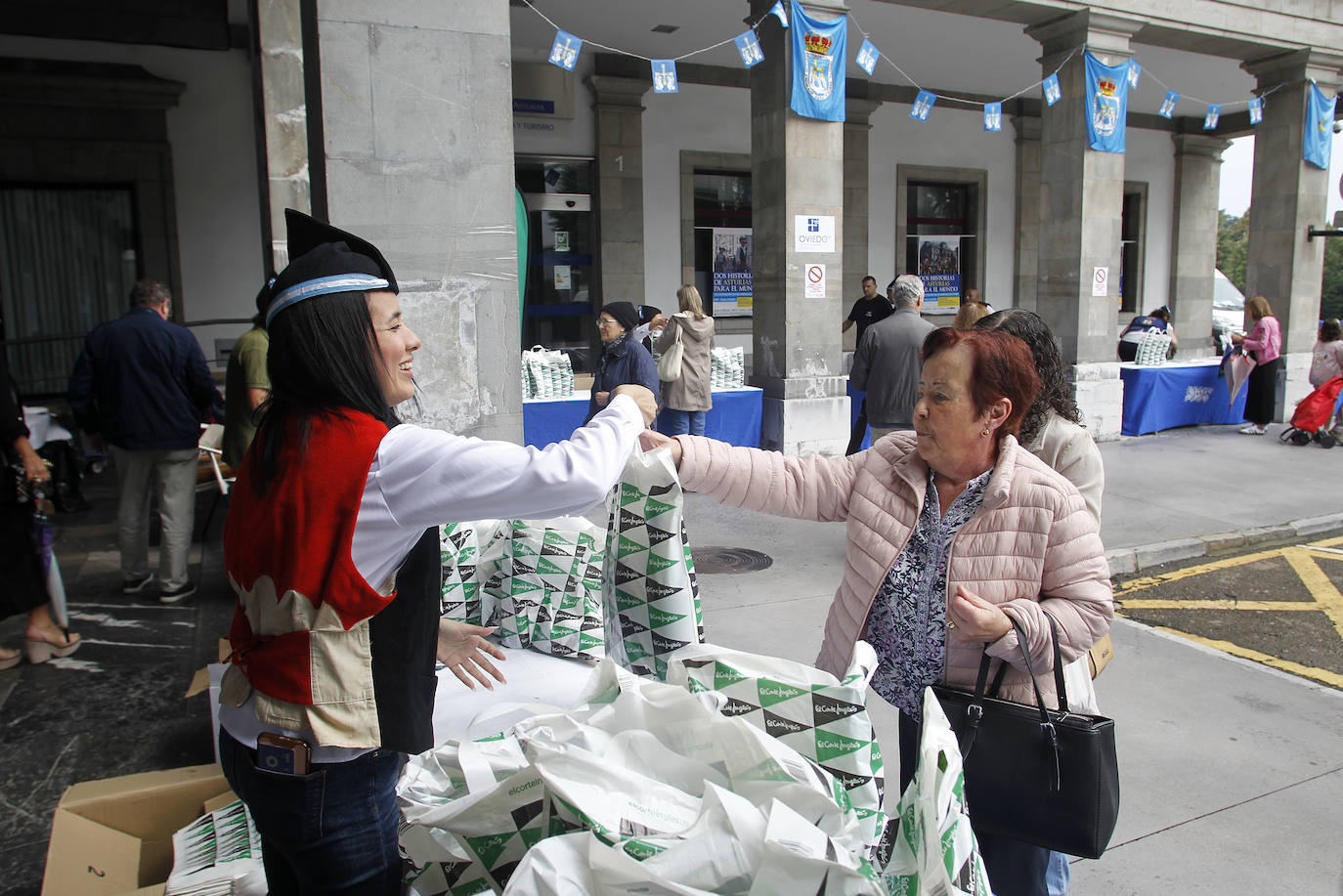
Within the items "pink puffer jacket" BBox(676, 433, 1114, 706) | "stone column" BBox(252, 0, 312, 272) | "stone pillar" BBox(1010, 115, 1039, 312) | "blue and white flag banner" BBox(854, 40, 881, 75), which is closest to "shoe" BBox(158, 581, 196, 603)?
"stone column" BBox(252, 0, 312, 272)

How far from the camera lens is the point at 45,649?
502cm

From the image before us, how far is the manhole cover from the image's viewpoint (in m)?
6.59

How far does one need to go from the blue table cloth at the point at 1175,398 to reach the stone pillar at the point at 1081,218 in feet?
1.49

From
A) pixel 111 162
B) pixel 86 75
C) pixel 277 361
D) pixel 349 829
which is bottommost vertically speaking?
pixel 349 829

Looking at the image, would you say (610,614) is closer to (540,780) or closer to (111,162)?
(540,780)

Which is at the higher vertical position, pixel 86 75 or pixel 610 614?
pixel 86 75

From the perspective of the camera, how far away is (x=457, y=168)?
465 cm

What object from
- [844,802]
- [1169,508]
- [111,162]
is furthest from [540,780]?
[111,162]

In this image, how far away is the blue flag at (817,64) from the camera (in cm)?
959

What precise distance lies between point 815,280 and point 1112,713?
21.5 feet

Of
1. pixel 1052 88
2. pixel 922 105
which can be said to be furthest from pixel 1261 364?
pixel 922 105

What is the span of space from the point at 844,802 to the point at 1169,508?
26.1ft

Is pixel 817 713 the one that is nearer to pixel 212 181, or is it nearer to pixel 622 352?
pixel 622 352

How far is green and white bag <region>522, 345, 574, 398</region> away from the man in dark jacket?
350 cm
